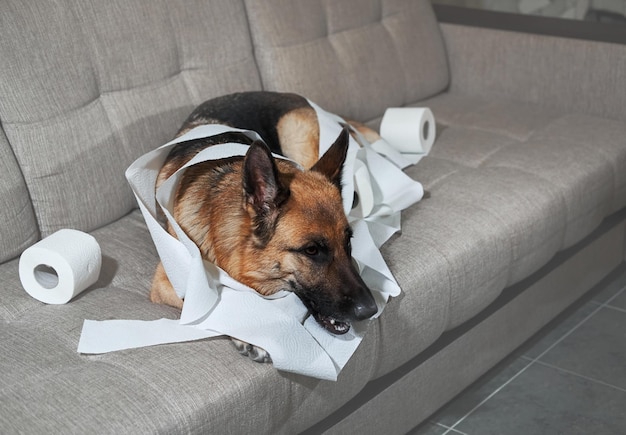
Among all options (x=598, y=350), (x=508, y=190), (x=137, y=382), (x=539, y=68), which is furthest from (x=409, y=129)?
(x=137, y=382)

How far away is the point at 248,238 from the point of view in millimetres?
1948

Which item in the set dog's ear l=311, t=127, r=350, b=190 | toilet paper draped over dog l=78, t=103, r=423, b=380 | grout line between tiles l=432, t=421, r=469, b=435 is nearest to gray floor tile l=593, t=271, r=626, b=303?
grout line between tiles l=432, t=421, r=469, b=435

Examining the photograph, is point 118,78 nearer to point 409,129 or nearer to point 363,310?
point 409,129

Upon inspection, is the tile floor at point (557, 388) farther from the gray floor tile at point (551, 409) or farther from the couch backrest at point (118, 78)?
the couch backrest at point (118, 78)

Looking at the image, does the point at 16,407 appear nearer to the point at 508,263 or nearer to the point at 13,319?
the point at 13,319

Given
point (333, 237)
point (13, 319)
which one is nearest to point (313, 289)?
point (333, 237)

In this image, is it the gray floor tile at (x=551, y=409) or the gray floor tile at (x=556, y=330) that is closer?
the gray floor tile at (x=551, y=409)

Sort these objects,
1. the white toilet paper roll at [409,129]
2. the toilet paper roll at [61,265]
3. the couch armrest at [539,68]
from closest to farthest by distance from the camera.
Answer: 1. the toilet paper roll at [61,265]
2. the white toilet paper roll at [409,129]
3. the couch armrest at [539,68]

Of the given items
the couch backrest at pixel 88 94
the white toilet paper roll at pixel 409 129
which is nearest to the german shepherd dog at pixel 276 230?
the couch backrest at pixel 88 94

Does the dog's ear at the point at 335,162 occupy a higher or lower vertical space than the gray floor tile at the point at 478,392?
higher

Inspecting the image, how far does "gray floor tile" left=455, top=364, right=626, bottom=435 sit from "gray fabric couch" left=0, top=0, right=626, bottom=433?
0.37 feet

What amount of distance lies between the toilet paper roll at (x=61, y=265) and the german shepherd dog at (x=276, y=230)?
171 mm

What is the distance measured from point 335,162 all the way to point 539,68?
1741 mm

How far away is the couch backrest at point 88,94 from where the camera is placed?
2297mm
